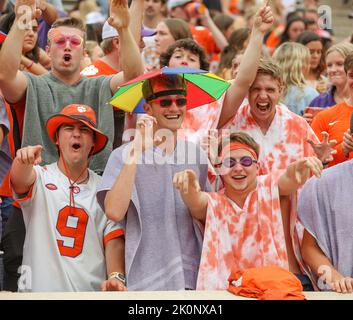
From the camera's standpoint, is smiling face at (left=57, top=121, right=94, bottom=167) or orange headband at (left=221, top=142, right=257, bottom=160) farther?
smiling face at (left=57, top=121, right=94, bottom=167)

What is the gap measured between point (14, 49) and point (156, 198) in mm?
1153

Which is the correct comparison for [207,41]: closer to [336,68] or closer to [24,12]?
[336,68]

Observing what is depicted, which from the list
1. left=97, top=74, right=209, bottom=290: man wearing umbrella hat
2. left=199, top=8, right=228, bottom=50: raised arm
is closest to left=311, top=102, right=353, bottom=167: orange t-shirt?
left=97, top=74, right=209, bottom=290: man wearing umbrella hat

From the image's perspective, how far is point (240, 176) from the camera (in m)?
5.32

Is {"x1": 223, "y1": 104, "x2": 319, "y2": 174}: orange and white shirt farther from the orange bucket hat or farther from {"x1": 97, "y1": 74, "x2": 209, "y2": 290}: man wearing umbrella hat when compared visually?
the orange bucket hat

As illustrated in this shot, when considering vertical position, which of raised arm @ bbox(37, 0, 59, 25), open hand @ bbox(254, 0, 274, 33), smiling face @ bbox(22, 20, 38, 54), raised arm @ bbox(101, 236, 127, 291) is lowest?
raised arm @ bbox(101, 236, 127, 291)

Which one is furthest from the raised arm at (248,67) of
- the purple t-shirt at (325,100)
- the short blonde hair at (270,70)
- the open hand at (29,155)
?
the purple t-shirt at (325,100)

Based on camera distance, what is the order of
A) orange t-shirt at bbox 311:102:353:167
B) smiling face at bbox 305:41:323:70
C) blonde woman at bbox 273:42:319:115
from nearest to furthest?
1. orange t-shirt at bbox 311:102:353:167
2. blonde woman at bbox 273:42:319:115
3. smiling face at bbox 305:41:323:70

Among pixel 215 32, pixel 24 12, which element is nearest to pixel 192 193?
pixel 24 12

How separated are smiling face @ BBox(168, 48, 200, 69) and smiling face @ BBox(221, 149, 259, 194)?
4.06 feet

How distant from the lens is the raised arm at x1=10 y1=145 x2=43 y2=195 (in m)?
5.07

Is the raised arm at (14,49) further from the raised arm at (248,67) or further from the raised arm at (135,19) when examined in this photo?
the raised arm at (248,67)

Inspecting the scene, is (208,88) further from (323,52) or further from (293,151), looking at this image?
(323,52)
